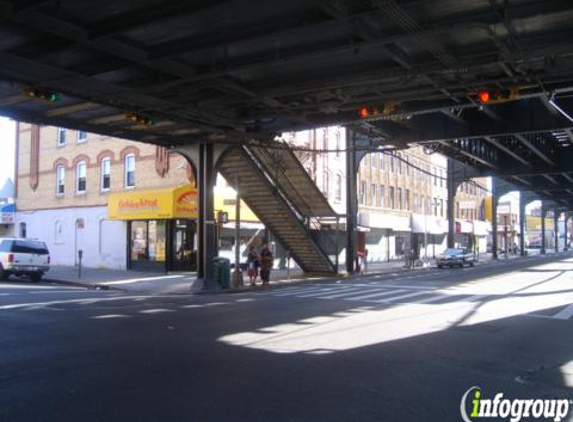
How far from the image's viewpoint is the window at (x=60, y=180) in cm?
3728

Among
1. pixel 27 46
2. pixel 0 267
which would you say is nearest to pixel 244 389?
pixel 27 46

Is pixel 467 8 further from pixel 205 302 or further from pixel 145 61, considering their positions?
pixel 205 302

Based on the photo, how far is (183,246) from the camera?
3119cm

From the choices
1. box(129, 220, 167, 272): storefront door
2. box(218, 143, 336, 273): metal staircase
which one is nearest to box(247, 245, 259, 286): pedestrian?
A: box(218, 143, 336, 273): metal staircase

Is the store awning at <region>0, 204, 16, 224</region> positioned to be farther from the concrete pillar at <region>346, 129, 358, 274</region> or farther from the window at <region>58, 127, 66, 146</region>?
the concrete pillar at <region>346, 129, 358, 274</region>

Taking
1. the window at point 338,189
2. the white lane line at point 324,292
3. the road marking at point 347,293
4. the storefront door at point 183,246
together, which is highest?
the window at point 338,189

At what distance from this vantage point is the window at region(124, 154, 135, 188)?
109 ft

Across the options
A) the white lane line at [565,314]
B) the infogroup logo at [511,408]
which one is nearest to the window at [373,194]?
the white lane line at [565,314]

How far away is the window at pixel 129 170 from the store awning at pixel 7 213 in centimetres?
1230

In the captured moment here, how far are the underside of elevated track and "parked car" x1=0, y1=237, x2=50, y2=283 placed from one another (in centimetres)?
779

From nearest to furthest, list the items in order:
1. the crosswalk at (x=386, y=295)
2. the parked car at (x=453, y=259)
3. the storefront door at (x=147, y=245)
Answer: the crosswalk at (x=386, y=295)
the storefront door at (x=147, y=245)
the parked car at (x=453, y=259)

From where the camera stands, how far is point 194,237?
3136cm

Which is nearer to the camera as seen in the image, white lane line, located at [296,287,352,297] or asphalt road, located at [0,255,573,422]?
asphalt road, located at [0,255,573,422]

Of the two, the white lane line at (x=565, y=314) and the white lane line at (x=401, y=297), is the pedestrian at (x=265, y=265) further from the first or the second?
the white lane line at (x=565, y=314)
